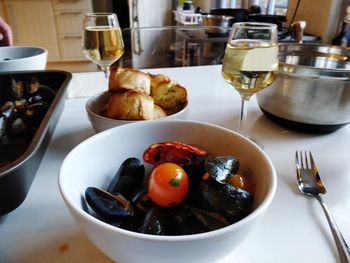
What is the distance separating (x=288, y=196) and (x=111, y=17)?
0.58 meters

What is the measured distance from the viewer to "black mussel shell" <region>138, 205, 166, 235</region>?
0.27 meters

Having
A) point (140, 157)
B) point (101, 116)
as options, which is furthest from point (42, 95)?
point (140, 157)

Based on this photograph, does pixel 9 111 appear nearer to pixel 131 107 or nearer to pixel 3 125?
pixel 3 125

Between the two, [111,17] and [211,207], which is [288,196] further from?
[111,17]

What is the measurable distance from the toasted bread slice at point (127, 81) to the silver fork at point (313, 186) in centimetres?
29

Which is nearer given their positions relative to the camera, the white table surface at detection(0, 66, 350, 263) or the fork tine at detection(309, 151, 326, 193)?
the white table surface at detection(0, 66, 350, 263)

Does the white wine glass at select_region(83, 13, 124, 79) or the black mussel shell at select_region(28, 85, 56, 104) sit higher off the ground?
the white wine glass at select_region(83, 13, 124, 79)

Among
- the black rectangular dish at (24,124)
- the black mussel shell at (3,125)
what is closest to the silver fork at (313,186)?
the black rectangular dish at (24,124)

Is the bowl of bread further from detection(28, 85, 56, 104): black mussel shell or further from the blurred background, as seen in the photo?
the blurred background

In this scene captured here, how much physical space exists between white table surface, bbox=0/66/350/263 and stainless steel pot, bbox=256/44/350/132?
0.03 meters

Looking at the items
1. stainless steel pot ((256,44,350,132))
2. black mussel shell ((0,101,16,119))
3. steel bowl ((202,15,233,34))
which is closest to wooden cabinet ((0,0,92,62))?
steel bowl ((202,15,233,34))

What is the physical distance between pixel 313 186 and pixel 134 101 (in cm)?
30

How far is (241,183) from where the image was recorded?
1.09 feet

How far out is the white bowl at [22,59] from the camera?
681 mm
